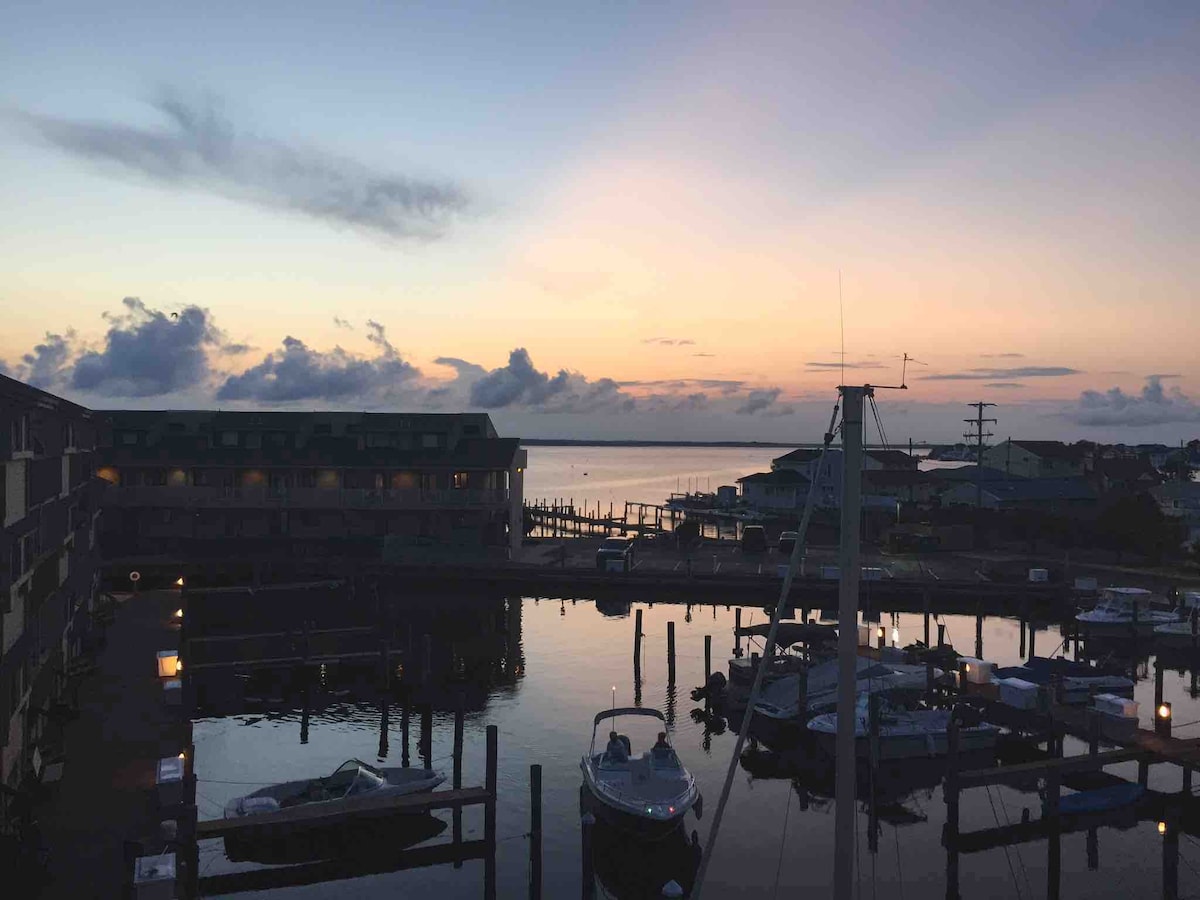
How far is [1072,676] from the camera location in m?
41.7

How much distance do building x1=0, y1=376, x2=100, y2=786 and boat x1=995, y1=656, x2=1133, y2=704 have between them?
3636cm

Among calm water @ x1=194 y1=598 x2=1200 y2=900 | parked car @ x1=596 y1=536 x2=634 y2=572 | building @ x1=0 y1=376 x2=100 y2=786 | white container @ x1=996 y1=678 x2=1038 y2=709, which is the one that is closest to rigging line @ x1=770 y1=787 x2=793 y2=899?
calm water @ x1=194 y1=598 x2=1200 y2=900

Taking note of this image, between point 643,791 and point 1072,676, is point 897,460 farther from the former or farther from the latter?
point 643,791

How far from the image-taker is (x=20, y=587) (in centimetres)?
2670

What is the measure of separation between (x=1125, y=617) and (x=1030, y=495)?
50.2 meters

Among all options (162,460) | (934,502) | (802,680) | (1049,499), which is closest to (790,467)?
(934,502)

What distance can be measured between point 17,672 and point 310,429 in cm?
5398

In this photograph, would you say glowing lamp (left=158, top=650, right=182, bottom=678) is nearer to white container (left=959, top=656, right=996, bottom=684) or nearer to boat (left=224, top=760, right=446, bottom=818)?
boat (left=224, top=760, right=446, bottom=818)

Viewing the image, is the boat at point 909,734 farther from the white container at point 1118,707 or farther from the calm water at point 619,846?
the white container at point 1118,707

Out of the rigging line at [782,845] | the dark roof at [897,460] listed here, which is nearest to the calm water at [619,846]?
the rigging line at [782,845]

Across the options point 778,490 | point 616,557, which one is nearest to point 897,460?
point 778,490

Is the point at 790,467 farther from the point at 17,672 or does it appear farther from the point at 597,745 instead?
the point at 17,672

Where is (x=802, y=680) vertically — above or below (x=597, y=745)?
above

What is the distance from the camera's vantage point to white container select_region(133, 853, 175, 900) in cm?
1875
